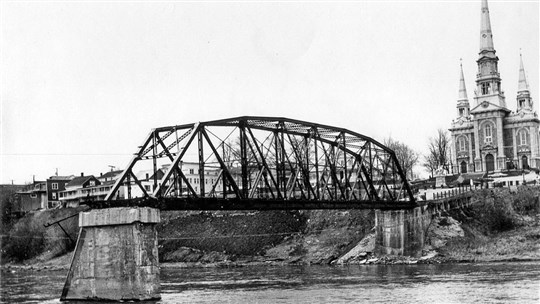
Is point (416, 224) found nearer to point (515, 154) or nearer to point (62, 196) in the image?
point (515, 154)

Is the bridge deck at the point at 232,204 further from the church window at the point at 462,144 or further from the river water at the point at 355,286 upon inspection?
the church window at the point at 462,144

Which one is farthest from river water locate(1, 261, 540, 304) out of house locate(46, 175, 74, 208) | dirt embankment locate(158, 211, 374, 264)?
house locate(46, 175, 74, 208)

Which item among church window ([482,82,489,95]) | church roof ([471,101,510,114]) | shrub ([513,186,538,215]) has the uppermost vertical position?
church window ([482,82,489,95])

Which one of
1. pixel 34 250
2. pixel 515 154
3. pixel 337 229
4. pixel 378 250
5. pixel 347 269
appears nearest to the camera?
pixel 347 269

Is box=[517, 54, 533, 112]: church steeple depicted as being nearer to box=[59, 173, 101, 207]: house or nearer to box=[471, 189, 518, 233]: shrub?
box=[471, 189, 518, 233]: shrub

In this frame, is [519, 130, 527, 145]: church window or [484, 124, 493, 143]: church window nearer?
[519, 130, 527, 145]: church window

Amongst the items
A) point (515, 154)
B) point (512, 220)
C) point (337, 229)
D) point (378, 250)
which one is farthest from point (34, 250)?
point (515, 154)
